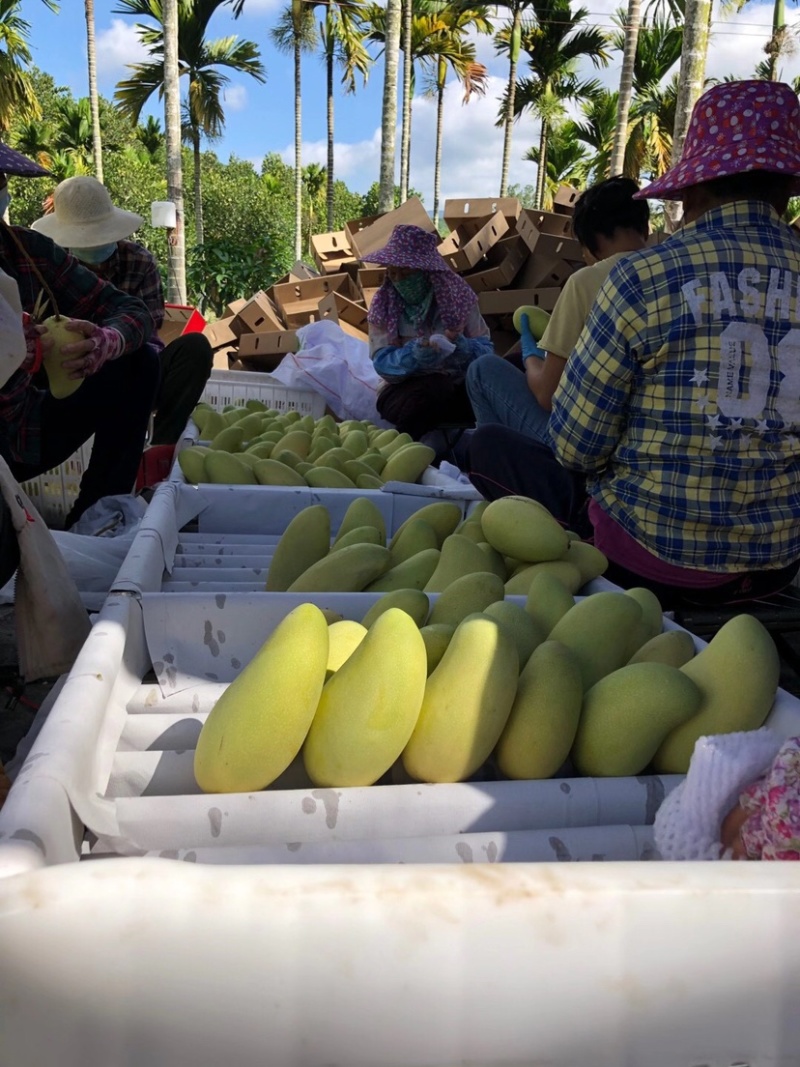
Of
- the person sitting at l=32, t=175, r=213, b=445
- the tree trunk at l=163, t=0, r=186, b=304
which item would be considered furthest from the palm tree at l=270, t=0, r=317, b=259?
the person sitting at l=32, t=175, r=213, b=445

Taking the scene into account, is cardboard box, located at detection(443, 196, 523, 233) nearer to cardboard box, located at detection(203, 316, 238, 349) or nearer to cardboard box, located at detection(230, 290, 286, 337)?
cardboard box, located at detection(230, 290, 286, 337)

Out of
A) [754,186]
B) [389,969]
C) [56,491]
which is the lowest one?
[56,491]

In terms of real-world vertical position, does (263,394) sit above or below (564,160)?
below

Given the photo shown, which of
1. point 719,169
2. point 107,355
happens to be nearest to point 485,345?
point 107,355

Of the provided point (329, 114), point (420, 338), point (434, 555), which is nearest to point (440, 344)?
point (420, 338)

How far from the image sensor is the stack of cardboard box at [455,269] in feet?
20.5

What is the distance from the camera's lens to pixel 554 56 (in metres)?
21.1

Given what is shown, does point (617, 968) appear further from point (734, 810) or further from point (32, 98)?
point (32, 98)

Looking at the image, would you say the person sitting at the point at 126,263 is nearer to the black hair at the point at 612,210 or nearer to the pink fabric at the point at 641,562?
the black hair at the point at 612,210

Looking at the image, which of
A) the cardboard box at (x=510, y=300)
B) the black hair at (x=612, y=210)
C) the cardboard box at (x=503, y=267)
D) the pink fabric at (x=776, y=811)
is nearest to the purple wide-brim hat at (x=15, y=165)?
the black hair at (x=612, y=210)

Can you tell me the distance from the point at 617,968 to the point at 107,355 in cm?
275

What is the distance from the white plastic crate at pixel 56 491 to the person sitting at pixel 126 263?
22.6 inches

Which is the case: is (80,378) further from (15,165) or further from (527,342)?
(527,342)

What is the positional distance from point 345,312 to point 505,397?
11.1ft
